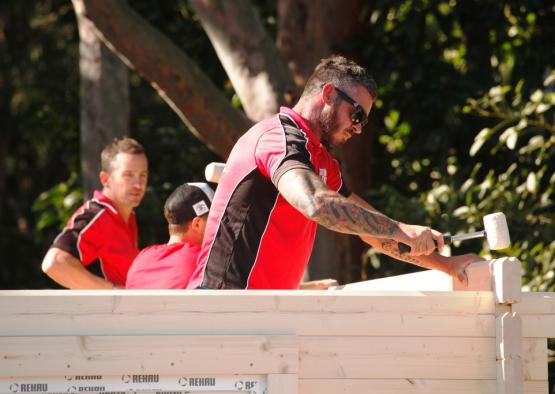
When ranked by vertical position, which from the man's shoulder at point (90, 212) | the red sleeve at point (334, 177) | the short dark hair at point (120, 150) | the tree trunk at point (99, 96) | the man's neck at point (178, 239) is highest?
the tree trunk at point (99, 96)

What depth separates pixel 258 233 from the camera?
380 centimetres

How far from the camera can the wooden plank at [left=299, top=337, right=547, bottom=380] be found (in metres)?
3.33

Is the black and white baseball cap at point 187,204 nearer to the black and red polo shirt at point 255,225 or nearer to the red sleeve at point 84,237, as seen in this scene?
the black and red polo shirt at point 255,225

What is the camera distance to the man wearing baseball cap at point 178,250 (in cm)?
442

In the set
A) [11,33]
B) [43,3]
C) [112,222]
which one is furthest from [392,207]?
[11,33]

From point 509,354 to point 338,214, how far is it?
2.37ft

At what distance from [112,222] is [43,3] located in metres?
8.46

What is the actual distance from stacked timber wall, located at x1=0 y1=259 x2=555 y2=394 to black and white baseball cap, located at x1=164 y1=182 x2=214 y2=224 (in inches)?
58.2

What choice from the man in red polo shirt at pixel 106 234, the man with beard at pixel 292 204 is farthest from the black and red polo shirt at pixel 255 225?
the man in red polo shirt at pixel 106 234

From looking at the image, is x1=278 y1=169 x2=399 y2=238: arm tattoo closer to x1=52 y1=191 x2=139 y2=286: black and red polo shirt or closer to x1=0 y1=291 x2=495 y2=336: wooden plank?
x1=0 y1=291 x2=495 y2=336: wooden plank

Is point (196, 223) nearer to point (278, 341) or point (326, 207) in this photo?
point (326, 207)

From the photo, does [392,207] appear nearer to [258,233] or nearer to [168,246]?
[168,246]

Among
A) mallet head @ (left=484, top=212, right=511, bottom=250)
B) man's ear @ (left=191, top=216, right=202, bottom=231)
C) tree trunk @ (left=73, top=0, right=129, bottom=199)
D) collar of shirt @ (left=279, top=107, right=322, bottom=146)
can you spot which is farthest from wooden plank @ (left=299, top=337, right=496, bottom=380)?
tree trunk @ (left=73, top=0, right=129, bottom=199)

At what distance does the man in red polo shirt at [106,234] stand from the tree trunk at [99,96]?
234 centimetres
